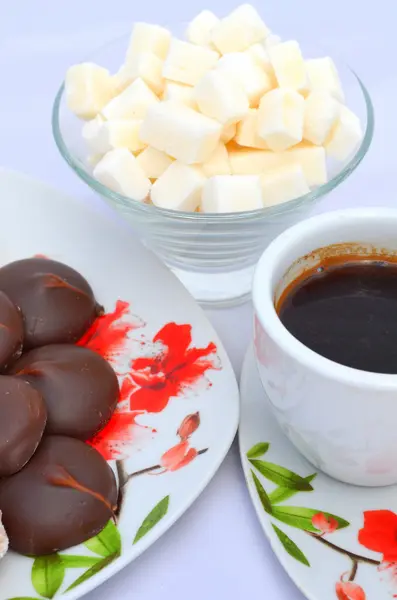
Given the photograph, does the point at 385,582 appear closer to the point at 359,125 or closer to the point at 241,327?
the point at 241,327

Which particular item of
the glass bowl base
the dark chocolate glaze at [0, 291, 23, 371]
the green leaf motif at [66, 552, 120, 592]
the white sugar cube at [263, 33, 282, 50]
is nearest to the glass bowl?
the glass bowl base

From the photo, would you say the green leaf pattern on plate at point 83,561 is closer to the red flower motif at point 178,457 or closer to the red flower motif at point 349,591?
the red flower motif at point 178,457

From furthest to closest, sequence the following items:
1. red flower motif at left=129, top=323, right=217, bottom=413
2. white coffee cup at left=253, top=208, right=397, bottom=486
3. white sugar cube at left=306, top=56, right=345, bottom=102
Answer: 1. white sugar cube at left=306, top=56, right=345, bottom=102
2. red flower motif at left=129, top=323, right=217, bottom=413
3. white coffee cup at left=253, top=208, right=397, bottom=486

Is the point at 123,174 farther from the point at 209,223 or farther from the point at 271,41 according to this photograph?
the point at 271,41

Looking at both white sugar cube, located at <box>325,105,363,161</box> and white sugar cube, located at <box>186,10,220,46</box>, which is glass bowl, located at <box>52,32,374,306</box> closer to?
white sugar cube, located at <box>325,105,363,161</box>

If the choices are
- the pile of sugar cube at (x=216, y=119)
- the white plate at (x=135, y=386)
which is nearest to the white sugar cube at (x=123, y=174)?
the pile of sugar cube at (x=216, y=119)

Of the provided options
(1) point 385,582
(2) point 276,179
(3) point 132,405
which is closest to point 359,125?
(2) point 276,179
